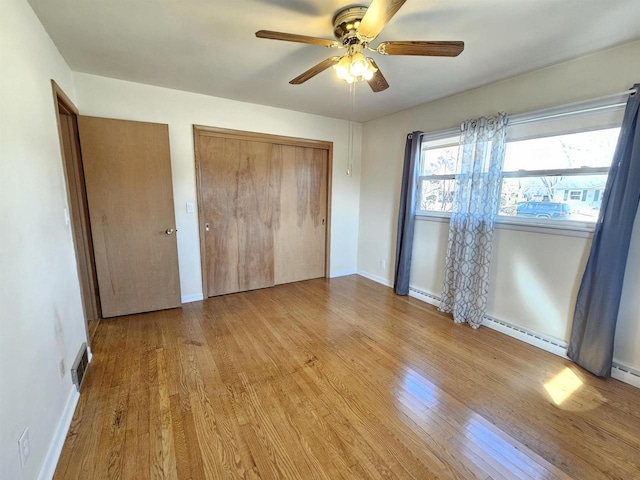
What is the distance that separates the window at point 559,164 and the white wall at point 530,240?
0.13 m

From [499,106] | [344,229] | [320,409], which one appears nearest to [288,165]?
[344,229]

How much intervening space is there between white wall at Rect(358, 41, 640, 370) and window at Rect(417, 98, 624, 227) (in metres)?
0.13

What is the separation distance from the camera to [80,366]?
6.18ft

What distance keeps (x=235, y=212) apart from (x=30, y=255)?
2.24 metres

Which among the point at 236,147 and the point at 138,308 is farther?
the point at 236,147

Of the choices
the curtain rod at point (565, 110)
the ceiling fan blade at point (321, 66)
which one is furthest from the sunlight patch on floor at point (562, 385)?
the ceiling fan blade at point (321, 66)

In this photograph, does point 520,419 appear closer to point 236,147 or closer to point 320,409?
point 320,409

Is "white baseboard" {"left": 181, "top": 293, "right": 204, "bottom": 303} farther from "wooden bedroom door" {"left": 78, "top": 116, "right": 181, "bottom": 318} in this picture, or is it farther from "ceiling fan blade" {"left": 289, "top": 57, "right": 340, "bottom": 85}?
"ceiling fan blade" {"left": 289, "top": 57, "right": 340, "bottom": 85}

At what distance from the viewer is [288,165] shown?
12.5ft

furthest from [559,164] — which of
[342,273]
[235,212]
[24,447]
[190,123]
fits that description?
[24,447]

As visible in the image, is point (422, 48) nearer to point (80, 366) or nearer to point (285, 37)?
point (285, 37)

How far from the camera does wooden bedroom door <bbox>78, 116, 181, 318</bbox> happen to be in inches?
104

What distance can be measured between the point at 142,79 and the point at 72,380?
8.64 ft

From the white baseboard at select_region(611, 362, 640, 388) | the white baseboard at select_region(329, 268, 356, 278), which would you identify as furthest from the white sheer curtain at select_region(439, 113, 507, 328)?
the white baseboard at select_region(329, 268, 356, 278)
